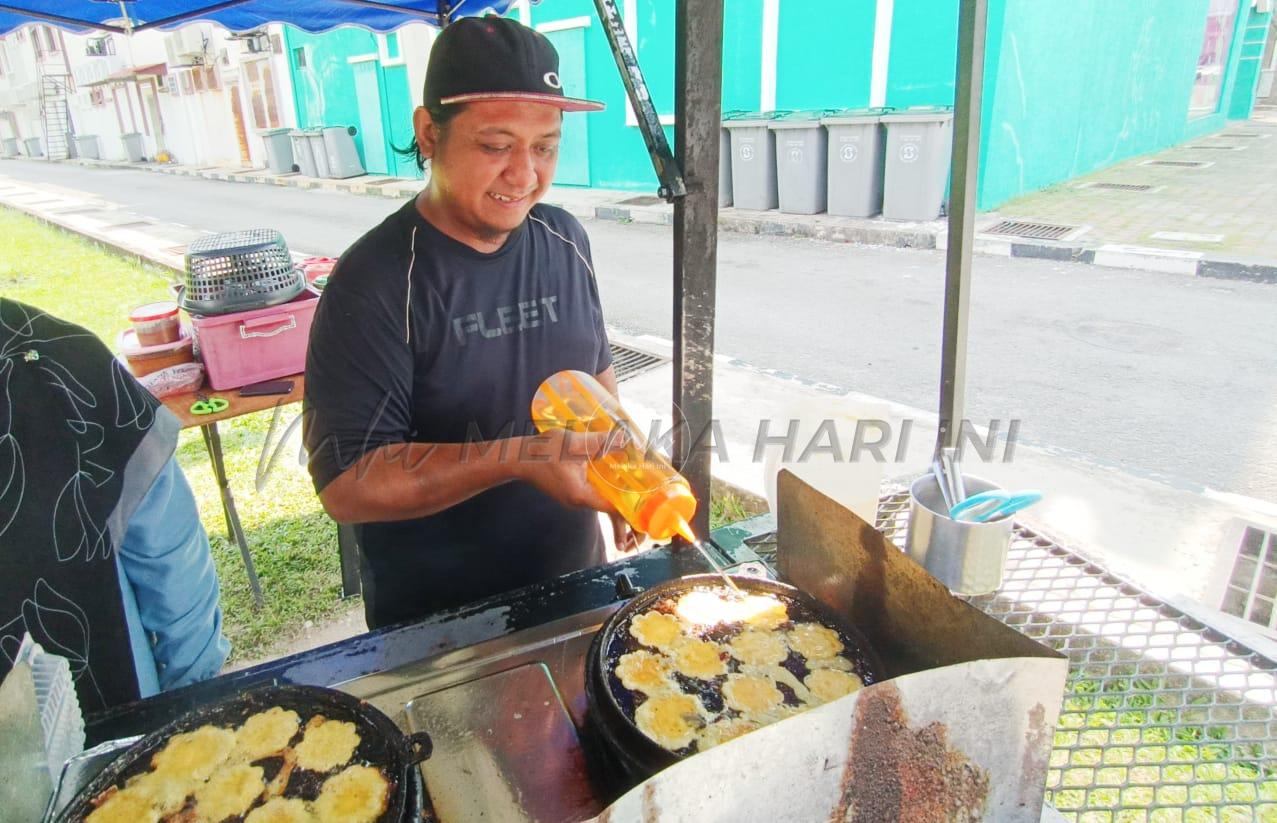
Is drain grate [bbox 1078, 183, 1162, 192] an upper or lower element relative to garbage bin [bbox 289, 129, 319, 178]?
lower

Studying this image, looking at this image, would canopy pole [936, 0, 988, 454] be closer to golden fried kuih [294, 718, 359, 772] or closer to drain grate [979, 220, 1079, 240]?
golden fried kuih [294, 718, 359, 772]

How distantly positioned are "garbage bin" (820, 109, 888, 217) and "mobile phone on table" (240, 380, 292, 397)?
763cm

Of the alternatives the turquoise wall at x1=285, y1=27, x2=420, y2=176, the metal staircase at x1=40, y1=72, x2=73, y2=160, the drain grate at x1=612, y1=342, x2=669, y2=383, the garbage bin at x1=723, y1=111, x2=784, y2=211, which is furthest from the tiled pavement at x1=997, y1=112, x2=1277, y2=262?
the metal staircase at x1=40, y1=72, x2=73, y2=160

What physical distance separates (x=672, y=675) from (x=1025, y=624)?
0.77 meters

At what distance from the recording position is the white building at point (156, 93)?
20.7m

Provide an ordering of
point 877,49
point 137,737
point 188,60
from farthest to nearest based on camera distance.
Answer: point 188,60 → point 877,49 → point 137,737

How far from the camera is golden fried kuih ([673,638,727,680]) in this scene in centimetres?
123

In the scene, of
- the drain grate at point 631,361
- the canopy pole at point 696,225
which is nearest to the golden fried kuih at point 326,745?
the canopy pole at point 696,225

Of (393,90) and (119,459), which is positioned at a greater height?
(393,90)

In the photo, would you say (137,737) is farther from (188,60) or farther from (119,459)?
(188,60)

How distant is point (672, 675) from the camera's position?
121 cm

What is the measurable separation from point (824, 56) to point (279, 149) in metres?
14.2

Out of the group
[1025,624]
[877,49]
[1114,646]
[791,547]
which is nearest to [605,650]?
[791,547]

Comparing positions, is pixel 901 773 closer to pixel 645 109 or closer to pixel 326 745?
pixel 326 745
